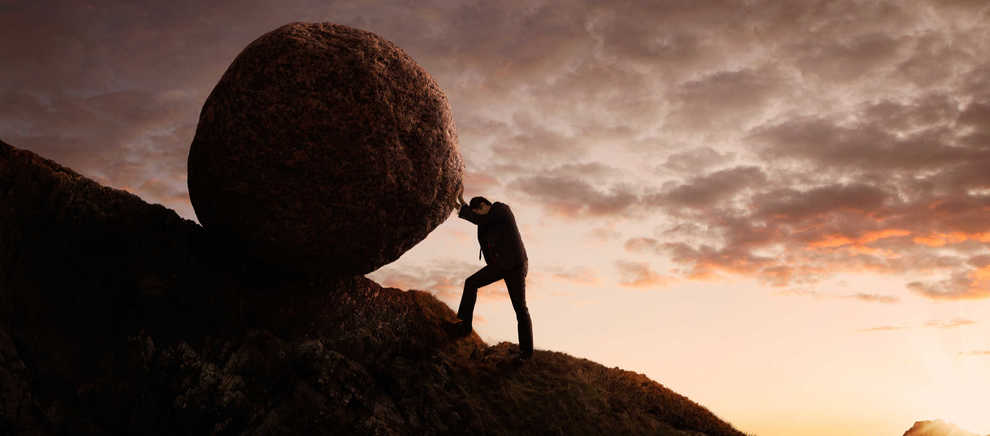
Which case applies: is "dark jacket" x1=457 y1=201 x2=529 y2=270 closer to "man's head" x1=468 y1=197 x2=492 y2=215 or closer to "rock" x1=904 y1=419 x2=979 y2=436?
"man's head" x1=468 y1=197 x2=492 y2=215

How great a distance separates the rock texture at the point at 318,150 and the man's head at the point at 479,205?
1193 mm

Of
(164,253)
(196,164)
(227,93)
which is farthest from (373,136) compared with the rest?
(164,253)

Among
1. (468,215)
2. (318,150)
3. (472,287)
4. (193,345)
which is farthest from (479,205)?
(193,345)

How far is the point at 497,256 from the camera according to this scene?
437 inches

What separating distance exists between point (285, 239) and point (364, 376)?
232cm

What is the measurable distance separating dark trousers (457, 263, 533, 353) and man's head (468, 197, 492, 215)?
0.97 metres

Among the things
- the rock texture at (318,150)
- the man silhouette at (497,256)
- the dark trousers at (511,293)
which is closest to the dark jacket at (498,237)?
the man silhouette at (497,256)

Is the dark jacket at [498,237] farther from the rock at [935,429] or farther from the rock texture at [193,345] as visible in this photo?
the rock at [935,429]

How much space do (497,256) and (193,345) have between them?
Result: 4.88 metres

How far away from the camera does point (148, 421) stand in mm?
8391

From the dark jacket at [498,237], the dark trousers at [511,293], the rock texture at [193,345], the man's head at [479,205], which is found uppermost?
the man's head at [479,205]

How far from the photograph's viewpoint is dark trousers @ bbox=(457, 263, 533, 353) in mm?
11227

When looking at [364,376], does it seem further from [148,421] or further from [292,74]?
[292,74]

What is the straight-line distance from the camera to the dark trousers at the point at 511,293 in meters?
11.2
